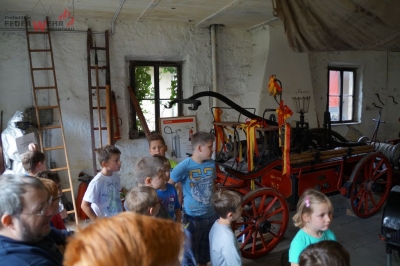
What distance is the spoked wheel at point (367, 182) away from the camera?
4.33 meters

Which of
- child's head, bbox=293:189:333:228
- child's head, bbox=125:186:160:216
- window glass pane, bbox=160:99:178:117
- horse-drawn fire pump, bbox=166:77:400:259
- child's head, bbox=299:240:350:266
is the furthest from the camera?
window glass pane, bbox=160:99:178:117

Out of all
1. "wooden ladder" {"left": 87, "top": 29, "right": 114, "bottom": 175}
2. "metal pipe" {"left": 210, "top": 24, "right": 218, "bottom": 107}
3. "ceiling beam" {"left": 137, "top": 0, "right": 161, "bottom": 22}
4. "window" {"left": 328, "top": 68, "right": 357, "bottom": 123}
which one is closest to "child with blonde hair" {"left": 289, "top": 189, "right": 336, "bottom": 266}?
"ceiling beam" {"left": 137, "top": 0, "right": 161, "bottom": 22}

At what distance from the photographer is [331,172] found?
14.3 feet

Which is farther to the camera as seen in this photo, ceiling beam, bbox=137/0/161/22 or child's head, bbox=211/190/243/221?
ceiling beam, bbox=137/0/161/22

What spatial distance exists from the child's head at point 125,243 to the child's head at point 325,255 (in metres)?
0.83

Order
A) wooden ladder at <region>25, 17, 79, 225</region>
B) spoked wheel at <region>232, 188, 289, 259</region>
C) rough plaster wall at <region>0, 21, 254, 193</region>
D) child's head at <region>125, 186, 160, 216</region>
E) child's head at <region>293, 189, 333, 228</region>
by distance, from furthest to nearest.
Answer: rough plaster wall at <region>0, 21, 254, 193</region> → wooden ladder at <region>25, 17, 79, 225</region> → spoked wheel at <region>232, 188, 289, 259</region> → child's head at <region>293, 189, 333, 228</region> → child's head at <region>125, 186, 160, 216</region>

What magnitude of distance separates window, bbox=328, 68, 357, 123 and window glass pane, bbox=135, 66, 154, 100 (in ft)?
13.5

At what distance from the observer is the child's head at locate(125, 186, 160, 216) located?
1.97m

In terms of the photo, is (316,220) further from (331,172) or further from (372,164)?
(372,164)

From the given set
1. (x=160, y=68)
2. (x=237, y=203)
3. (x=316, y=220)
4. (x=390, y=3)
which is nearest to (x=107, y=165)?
(x=237, y=203)

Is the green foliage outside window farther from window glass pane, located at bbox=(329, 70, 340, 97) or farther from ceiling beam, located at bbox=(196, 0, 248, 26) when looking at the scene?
window glass pane, located at bbox=(329, 70, 340, 97)

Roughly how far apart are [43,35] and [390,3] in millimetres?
4623

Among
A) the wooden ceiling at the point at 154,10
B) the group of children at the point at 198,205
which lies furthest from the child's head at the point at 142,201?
the wooden ceiling at the point at 154,10

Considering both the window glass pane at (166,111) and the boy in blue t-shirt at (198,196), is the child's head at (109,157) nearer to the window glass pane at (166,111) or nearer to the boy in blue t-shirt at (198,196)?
the boy in blue t-shirt at (198,196)
